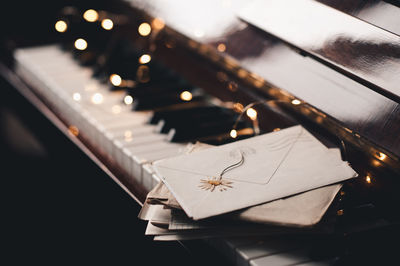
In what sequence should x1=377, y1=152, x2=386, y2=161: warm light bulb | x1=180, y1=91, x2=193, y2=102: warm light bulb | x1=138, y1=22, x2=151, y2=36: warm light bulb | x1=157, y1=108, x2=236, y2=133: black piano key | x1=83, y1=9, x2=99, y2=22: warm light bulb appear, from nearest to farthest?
1. x1=377, y1=152, x2=386, y2=161: warm light bulb
2. x1=157, y1=108, x2=236, y2=133: black piano key
3. x1=180, y1=91, x2=193, y2=102: warm light bulb
4. x1=138, y1=22, x2=151, y2=36: warm light bulb
5. x1=83, y1=9, x2=99, y2=22: warm light bulb

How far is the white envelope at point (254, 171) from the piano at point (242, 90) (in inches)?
3.2

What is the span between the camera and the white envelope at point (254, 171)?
3.17 ft

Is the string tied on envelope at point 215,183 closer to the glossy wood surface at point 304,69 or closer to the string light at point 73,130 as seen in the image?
the glossy wood surface at point 304,69

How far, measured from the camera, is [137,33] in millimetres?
2143

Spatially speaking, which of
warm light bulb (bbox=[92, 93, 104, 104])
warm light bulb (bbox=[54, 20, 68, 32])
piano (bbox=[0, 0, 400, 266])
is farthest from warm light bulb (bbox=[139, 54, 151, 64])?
warm light bulb (bbox=[54, 20, 68, 32])

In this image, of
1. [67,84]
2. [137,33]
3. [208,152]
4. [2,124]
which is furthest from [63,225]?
[208,152]

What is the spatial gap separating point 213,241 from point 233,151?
23cm

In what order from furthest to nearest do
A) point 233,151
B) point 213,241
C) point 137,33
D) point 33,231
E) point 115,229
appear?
1. point 33,231
2. point 137,33
3. point 115,229
4. point 233,151
5. point 213,241

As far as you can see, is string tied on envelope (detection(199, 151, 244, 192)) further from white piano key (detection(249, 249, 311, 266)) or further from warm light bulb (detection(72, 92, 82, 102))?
warm light bulb (detection(72, 92, 82, 102))

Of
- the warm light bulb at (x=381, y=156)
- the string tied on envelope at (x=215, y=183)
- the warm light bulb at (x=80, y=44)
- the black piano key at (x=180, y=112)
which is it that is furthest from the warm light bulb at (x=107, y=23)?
the warm light bulb at (x=381, y=156)

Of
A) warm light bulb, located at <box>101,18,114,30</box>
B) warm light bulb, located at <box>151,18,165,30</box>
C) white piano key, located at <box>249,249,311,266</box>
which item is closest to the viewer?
white piano key, located at <box>249,249,311,266</box>

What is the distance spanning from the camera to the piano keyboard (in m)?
0.96

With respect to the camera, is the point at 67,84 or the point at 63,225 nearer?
the point at 67,84

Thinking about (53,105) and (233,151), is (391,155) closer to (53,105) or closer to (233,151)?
(233,151)
